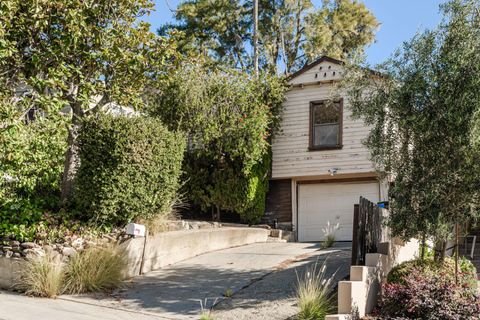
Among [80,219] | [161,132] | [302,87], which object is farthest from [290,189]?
[80,219]

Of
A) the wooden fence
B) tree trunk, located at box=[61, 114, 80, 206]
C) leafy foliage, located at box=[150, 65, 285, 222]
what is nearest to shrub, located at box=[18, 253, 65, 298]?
tree trunk, located at box=[61, 114, 80, 206]

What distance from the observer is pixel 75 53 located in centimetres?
1098

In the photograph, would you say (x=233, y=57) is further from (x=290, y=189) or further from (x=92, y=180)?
(x=92, y=180)

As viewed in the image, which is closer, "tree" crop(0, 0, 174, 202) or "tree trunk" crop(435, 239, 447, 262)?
"tree trunk" crop(435, 239, 447, 262)

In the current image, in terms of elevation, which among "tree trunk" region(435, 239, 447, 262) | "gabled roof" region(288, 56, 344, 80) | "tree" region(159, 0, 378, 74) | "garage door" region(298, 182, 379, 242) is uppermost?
"tree" region(159, 0, 378, 74)

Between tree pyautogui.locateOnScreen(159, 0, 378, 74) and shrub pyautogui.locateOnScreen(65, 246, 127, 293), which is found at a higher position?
tree pyautogui.locateOnScreen(159, 0, 378, 74)

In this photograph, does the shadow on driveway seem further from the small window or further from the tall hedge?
the small window

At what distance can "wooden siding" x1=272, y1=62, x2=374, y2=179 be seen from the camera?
57.6 ft

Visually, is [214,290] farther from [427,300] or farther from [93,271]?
[427,300]

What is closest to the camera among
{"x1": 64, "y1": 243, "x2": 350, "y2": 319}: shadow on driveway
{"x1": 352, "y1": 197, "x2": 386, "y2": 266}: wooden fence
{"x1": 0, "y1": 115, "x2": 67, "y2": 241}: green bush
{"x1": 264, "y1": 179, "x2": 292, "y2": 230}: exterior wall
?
{"x1": 64, "y1": 243, "x2": 350, "y2": 319}: shadow on driveway

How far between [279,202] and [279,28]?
10576 mm

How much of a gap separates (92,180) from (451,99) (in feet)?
21.3

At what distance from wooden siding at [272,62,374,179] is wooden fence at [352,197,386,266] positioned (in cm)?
633

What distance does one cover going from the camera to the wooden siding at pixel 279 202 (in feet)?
61.1
